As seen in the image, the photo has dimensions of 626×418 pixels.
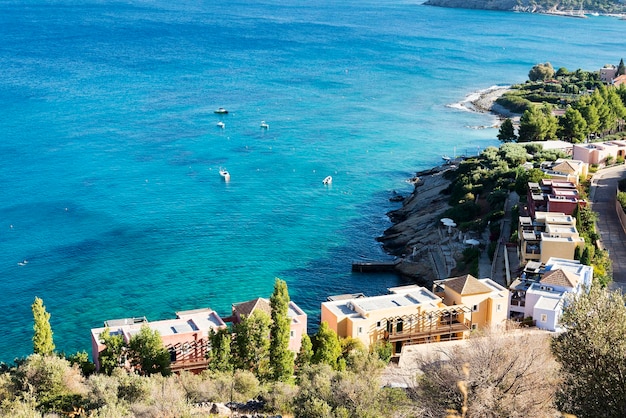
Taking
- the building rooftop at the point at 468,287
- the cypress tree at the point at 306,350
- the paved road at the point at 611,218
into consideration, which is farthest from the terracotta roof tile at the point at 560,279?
the cypress tree at the point at 306,350

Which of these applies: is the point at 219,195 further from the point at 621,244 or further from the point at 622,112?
the point at 622,112

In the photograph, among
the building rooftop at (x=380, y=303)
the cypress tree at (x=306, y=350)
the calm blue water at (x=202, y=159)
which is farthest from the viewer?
the calm blue water at (x=202, y=159)

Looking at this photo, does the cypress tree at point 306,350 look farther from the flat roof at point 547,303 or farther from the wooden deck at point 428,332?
the flat roof at point 547,303

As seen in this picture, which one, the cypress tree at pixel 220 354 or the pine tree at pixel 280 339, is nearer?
the cypress tree at pixel 220 354

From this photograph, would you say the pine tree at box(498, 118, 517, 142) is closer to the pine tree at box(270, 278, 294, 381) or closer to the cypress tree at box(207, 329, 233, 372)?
the pine tree at box(270, 278, 294, 381)

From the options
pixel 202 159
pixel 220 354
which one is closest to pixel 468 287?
pixel 220 354
